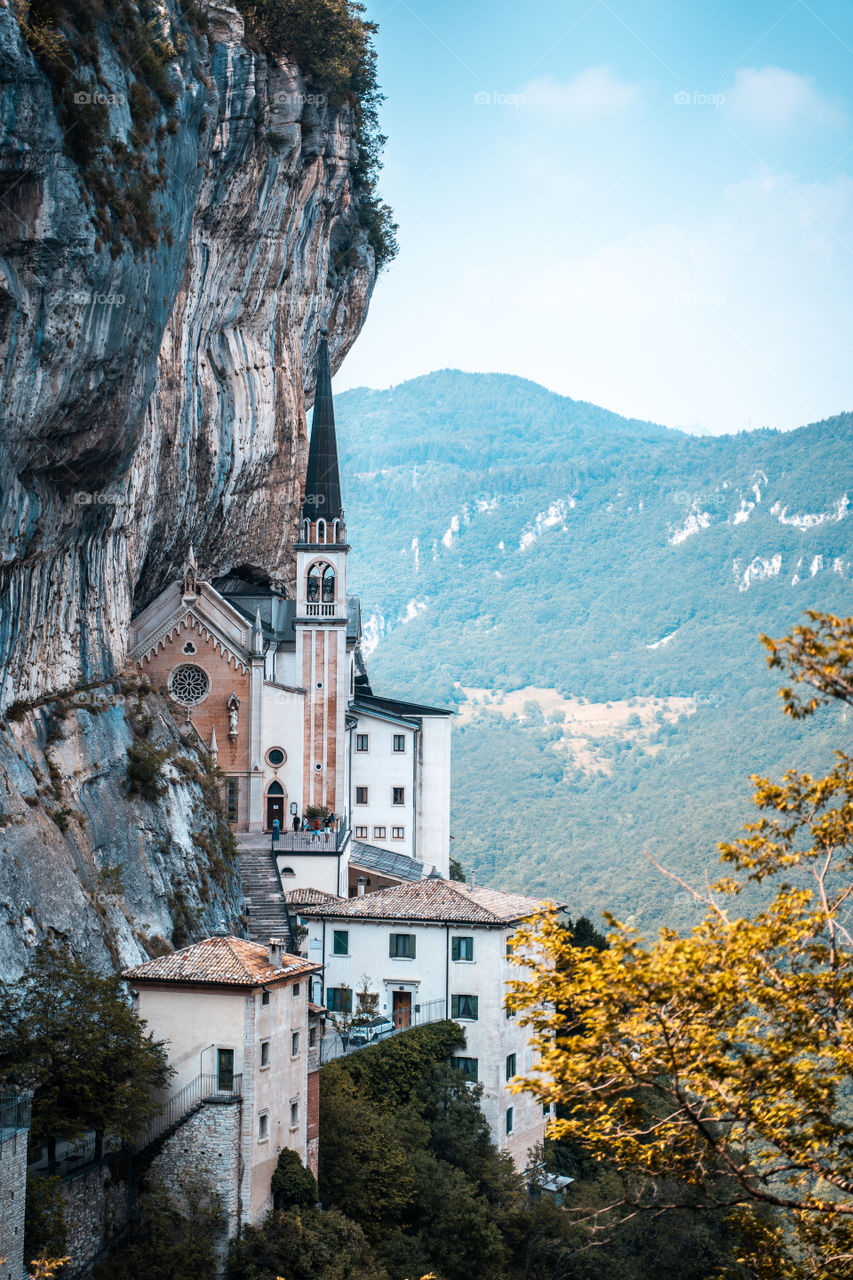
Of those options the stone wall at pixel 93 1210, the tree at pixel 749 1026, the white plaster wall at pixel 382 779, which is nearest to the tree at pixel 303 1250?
the stone wall at pixel 93 1210

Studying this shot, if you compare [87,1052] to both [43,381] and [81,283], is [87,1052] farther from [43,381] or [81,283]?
[81,283]

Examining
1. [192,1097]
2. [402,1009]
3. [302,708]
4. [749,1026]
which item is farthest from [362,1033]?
[749,1026]

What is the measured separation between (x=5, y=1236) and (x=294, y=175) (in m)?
37.5

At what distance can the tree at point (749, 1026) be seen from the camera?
16469 mm

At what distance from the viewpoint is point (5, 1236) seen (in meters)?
24.7

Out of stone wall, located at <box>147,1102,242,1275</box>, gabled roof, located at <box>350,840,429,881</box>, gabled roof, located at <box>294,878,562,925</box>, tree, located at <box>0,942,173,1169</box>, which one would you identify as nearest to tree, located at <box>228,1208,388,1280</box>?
stone wall, located at <box>147,1102,242,1275</box>

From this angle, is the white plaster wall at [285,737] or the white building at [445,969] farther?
the white plaster wall at [285,737]

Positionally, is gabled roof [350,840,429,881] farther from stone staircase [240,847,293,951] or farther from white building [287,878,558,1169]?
white building [287,878,558,1169]

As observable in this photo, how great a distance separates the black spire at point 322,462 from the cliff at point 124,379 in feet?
15.3

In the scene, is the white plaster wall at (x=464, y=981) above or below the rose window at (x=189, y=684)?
below

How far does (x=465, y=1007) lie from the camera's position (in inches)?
1849

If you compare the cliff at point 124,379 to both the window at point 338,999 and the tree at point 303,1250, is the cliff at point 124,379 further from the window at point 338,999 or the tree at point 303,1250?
the tree at point 303,1250

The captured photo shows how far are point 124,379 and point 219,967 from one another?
13.2 meters

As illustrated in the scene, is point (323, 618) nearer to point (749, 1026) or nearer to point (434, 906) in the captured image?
point (434, 906)
